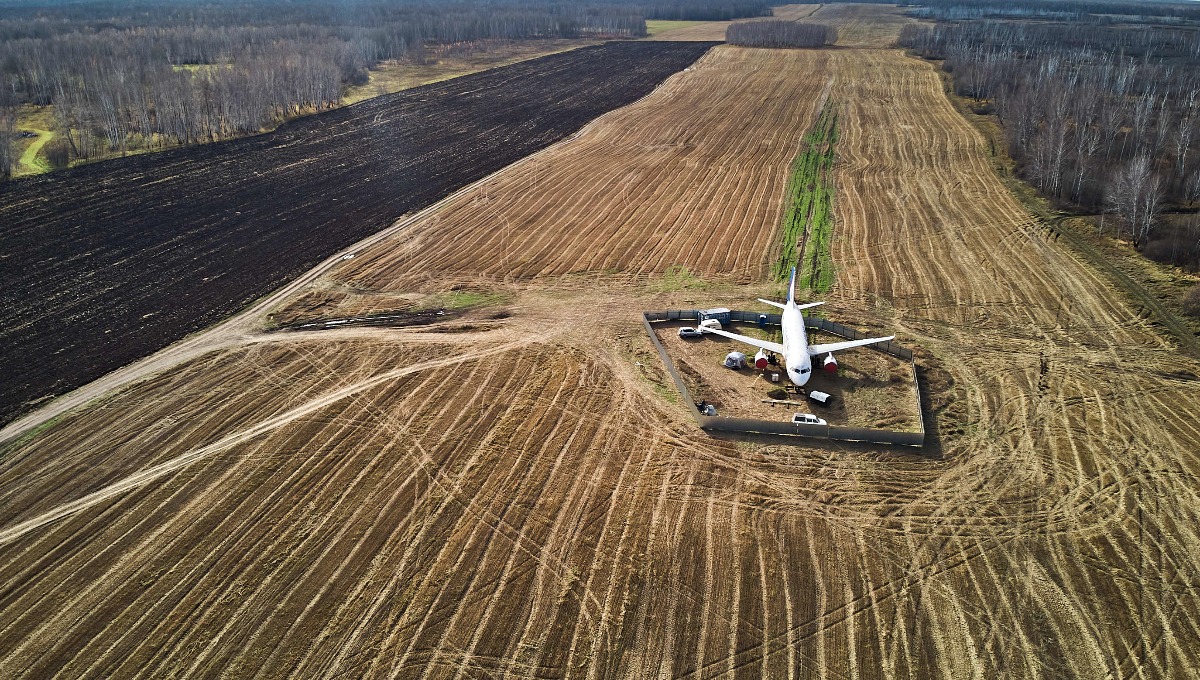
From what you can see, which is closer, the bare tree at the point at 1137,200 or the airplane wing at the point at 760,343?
the airplane wing at the point at 760,343

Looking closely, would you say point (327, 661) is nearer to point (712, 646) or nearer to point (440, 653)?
point (440, 653)

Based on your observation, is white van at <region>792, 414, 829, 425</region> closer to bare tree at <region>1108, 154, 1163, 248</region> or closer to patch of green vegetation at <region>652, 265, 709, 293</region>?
patch of green vegetation at <region>652, 265, 709, 293</region>

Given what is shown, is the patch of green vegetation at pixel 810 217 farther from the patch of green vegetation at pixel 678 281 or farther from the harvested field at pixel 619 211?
the patch of green vegetation at pixel 678 281

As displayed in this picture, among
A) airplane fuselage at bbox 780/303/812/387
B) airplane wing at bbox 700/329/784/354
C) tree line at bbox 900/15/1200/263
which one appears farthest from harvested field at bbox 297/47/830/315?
tree line at bbox 900/15/1200/263

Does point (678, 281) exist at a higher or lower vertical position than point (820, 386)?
higher

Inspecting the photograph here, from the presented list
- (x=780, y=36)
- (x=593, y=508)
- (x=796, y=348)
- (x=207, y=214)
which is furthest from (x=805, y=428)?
(x=780, y=36)

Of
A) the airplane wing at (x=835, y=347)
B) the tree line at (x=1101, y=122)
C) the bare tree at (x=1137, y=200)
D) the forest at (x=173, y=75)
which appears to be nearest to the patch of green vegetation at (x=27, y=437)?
the airplane wing at (x=835, y=347)

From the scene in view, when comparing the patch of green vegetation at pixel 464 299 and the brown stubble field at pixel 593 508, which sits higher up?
the patch of green vegetation at pixel 464 299

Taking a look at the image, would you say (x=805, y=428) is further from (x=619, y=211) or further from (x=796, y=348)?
(x=619, y=211)
